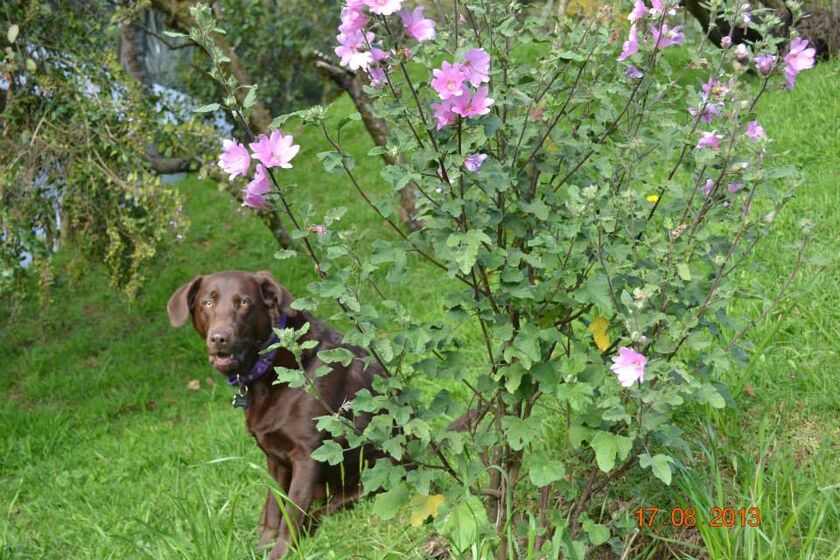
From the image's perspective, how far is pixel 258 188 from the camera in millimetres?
2658

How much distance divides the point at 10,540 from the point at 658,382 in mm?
3201

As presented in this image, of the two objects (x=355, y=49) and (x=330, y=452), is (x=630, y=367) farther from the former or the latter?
(x=355, y=49)

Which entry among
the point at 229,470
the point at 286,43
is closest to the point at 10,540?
the point at 229,470

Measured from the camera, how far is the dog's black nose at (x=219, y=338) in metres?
4.02

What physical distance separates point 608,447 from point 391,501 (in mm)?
781

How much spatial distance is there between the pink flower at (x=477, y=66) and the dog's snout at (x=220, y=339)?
2.00 metres

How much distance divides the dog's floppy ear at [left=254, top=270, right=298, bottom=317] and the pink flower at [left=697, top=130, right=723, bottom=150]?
2049 millimetres

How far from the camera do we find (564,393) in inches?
104

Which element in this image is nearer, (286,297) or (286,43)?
(286,297)

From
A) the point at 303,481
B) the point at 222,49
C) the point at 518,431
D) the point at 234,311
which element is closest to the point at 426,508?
the point at 518,431

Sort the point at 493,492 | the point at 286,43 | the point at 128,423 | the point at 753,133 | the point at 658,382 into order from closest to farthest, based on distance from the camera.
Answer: the point at 658,382, the point at 753,133, the point at 493,492, the point at 128,423, the point at 286,43

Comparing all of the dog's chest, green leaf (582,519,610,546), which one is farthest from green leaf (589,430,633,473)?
the dog's chest

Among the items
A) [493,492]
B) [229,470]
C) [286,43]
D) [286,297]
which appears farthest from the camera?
[286,43]

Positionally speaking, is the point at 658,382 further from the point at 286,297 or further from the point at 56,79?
the point at 56,79
